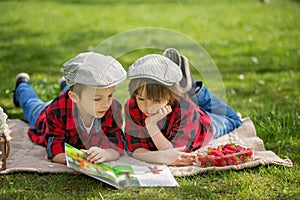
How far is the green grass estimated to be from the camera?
2996mm

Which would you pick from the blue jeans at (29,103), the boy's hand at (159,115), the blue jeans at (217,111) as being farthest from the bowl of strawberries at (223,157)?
the blue jeans at (29,103)

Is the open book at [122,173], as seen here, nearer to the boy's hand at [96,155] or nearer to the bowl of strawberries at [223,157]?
the boy's hand at [96,155]

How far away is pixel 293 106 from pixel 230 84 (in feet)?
3.25

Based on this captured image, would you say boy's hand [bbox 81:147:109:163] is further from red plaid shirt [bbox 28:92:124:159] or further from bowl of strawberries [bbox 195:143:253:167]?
bowl of strawberries [bbox 195:143:253:167]

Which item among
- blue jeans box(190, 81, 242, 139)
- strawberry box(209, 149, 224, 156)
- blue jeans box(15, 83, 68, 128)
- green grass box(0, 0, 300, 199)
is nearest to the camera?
green grass box(0, 0, 300, 199)

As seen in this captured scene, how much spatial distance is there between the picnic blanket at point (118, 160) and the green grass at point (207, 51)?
1.8 inches

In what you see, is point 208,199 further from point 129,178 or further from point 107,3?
point 107,3

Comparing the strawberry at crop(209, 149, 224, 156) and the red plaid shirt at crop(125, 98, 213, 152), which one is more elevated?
the red plaid shirt at crop(125, 98, 213, 152)

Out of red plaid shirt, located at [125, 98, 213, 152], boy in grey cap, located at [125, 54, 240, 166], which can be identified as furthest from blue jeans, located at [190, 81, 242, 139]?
red plaid shirt, located at [125, 98, 213, 152]

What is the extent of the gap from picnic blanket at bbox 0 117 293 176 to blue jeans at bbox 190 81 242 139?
0.05 metres

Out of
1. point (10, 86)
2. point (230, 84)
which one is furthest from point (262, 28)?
point (10, 86)

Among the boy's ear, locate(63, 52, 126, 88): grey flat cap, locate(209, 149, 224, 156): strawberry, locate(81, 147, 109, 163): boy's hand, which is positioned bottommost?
locate(81, 147, 109, 163): boy's hand

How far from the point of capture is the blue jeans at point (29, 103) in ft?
13.5

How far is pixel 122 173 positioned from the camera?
3.15 m
